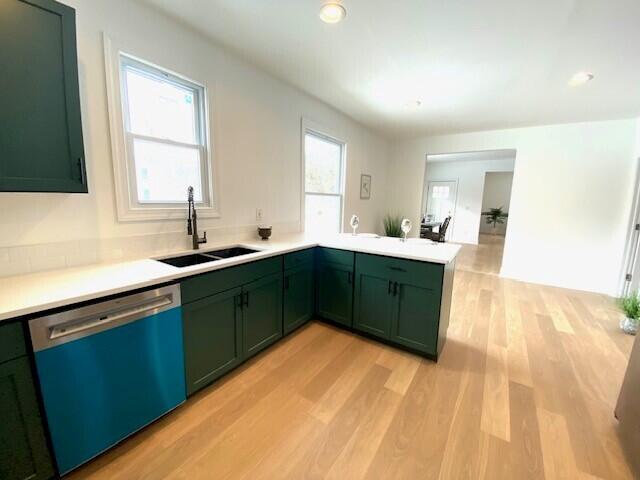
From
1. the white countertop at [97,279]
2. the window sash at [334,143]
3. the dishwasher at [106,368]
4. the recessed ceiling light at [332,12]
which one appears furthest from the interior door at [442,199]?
the dishwasher at [106,368]

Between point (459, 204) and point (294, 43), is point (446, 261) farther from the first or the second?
point (459, 204)

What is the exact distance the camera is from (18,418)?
1030 millimetres

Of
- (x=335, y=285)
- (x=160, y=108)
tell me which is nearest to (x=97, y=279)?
(x=160, y=108)

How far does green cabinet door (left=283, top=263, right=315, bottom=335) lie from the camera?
2.32 metres

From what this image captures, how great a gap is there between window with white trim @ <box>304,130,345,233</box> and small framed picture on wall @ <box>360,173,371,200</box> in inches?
26.1

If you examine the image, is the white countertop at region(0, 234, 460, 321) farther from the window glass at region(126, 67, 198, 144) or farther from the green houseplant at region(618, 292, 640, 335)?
the green houseplant at region(618, 292, 640, 335)

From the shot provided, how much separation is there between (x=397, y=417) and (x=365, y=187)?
3.80 m

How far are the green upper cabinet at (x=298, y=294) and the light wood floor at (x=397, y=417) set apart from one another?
16 cm

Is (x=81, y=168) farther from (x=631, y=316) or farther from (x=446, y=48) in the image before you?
(x=631, y=316)

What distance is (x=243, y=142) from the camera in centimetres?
252

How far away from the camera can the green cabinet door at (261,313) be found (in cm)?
195

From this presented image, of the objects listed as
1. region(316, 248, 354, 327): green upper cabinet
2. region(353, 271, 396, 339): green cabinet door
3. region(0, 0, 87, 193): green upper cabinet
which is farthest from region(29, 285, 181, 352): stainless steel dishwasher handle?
region(353, 271, 396, 339): green cabinet door

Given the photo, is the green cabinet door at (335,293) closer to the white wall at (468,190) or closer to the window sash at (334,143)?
the window sash at (334,143)

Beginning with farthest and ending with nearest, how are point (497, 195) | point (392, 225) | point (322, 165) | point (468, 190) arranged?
point (497, 195) → point (468, 190) → point (392, 225) → point (322, 165)
